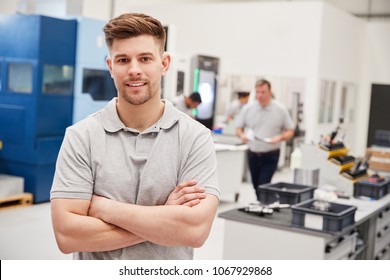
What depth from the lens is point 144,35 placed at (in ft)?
4.18

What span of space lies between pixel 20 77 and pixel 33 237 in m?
2.11

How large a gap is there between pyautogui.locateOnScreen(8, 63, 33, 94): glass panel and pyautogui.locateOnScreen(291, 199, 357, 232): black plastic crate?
321 centimetres

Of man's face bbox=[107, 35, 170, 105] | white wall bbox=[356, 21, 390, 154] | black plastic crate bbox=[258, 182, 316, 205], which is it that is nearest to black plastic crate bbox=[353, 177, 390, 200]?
black plastic crate bbox=[258, 182, 316, 205]

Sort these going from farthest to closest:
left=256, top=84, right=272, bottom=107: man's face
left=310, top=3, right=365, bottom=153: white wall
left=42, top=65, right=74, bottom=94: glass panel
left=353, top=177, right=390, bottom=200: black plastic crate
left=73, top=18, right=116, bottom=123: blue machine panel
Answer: left=310, top=3, right=365, bottom=153: white wall, left=73, top=18, right=116, bottom=123: blue machine panel, left=42, top=65, right=74, bottom=94: glass panel, left=256, top=84, right=272, bottom=107: man's face, left=353, top=177, right=390, bottom=200: black plastic crate

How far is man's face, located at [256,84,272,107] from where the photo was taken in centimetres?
461

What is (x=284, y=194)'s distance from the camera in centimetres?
305

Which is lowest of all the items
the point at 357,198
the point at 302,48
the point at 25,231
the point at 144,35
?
the point at 25,231

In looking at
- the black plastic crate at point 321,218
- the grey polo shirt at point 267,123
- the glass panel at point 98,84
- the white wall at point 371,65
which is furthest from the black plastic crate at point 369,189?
the white wall at point 371,65

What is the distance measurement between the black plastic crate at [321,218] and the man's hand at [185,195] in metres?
1.40

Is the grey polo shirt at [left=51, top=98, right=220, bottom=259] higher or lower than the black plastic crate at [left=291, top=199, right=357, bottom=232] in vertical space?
higher

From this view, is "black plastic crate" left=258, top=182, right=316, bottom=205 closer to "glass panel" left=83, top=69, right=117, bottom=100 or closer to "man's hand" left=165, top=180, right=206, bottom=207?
"man's hand" left=165, top=180, right=206, bottom=207
